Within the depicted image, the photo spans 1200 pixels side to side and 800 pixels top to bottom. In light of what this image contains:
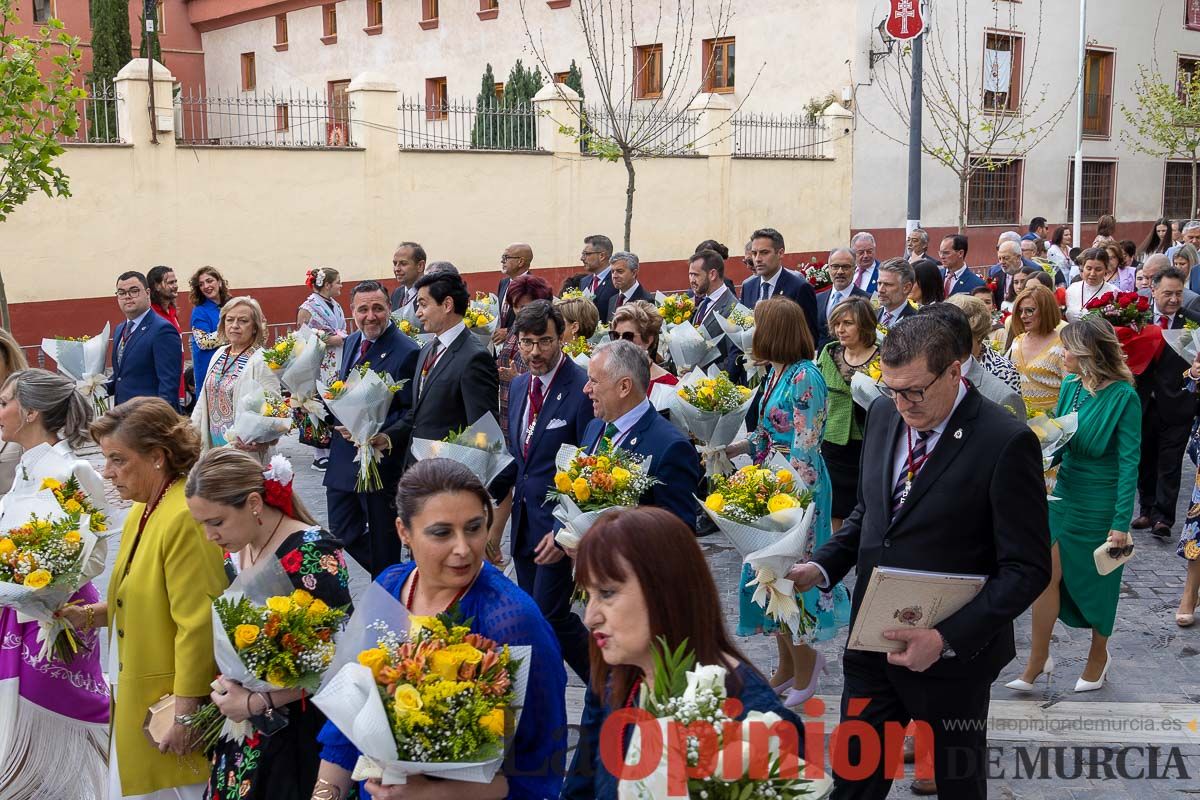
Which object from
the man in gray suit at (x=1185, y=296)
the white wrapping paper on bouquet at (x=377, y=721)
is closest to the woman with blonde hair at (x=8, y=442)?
the white wrapping paper on bouquet at (x=377, y=721)

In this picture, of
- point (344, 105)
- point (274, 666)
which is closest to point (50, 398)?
point (274, 666)

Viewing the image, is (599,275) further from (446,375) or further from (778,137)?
(778,137)

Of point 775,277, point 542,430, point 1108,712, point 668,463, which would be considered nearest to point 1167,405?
point 775,277

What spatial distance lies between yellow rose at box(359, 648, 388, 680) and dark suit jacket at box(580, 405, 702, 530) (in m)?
2.30

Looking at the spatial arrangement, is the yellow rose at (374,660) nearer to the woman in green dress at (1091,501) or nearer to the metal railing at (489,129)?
the woman in green dress at (1091,501)

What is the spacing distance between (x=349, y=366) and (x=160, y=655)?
3.62 meters

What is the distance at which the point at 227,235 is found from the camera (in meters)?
19.0

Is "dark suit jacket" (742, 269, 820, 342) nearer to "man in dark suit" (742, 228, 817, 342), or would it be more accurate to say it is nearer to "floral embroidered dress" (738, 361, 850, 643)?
"man in dark suit" (742, 228, 817, 342)

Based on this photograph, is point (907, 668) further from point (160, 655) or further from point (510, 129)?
point (510, 129)

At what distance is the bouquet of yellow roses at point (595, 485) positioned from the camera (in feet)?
17.0

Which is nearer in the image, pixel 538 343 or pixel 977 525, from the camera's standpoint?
pixel 977 525

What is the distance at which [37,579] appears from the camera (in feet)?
15.5

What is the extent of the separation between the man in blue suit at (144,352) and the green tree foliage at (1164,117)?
26.6m

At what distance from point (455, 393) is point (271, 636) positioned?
10.7ft
